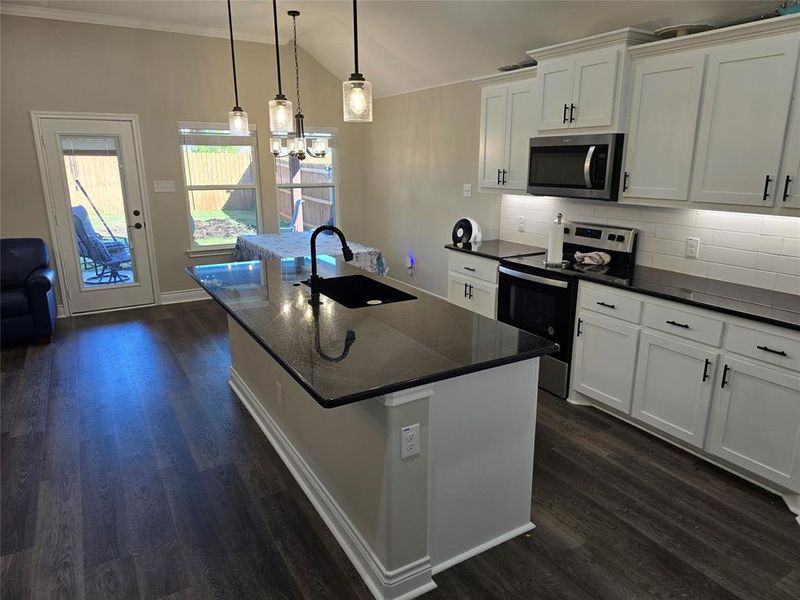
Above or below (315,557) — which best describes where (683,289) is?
above

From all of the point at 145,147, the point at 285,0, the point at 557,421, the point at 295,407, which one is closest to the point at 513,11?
the point at 285,0

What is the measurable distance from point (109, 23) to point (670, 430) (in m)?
6.11

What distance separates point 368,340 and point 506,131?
2.70 m

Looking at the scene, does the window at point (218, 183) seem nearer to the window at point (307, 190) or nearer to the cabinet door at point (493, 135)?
the window at point (307, 190)

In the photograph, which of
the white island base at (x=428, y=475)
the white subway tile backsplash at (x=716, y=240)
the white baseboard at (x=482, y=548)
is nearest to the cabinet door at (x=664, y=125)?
the white subway tile backsplash at (x=716, y=240)

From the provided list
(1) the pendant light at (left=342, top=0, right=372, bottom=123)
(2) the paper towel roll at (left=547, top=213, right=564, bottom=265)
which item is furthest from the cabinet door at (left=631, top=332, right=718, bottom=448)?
(1) the pendant light at (left=342, top=0, right=372, bottom=123)

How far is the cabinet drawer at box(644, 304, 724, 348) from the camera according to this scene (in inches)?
104

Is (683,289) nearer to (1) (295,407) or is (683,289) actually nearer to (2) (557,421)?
(2) (557,421)

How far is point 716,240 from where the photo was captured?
3.14 m

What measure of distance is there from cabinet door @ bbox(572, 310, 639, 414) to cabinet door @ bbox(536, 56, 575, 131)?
1.33 meters

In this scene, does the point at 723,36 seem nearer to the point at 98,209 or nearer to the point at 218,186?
the point at 218,186

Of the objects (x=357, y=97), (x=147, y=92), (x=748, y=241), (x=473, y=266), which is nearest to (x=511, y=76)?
(x=473, y=266)

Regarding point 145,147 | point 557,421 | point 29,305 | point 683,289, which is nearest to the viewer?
point 683,289

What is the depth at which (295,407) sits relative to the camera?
2.72m
